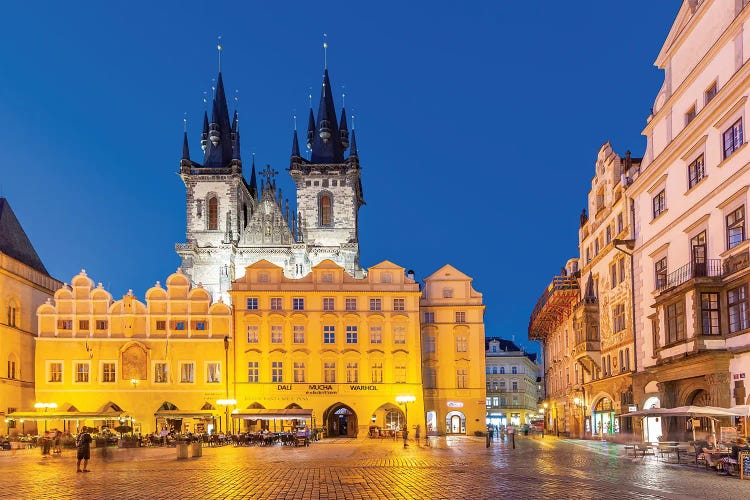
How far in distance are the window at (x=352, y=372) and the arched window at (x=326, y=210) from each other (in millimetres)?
27640

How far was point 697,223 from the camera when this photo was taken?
3462 cm

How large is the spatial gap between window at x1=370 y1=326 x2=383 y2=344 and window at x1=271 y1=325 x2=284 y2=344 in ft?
22.0

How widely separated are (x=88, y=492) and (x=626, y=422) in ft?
108

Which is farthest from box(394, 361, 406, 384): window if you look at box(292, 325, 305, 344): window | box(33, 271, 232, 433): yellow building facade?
box(33, 271, 232, 433): yellow building facade

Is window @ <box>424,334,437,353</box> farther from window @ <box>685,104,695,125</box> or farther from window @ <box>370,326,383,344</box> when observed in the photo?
window @ <box>685,104,695,125</box>

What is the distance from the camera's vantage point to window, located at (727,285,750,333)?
3036cm

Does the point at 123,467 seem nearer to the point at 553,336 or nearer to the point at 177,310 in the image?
the point at 177,310

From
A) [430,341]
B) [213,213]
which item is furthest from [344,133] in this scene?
[430,341]

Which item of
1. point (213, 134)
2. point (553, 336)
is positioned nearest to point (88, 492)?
point (553, 336)

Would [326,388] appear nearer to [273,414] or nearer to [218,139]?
[273,414]

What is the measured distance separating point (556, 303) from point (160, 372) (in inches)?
1120

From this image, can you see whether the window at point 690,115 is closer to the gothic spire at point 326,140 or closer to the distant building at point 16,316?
the distant building at point 16,316

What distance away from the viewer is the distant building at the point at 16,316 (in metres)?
61.1

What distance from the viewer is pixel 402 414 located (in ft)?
224
